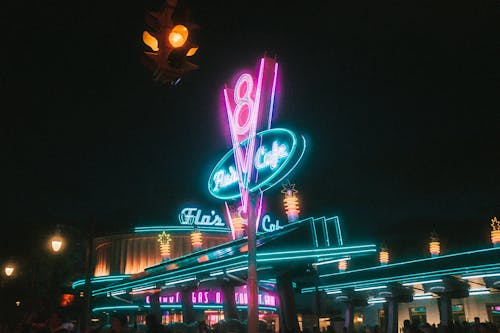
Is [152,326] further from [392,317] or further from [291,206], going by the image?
[392,317]

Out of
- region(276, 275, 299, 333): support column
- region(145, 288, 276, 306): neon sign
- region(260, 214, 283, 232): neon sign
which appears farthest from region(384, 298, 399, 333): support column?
region(260, 214, 283, 232): neon sign

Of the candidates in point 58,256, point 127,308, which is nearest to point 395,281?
point 127,308

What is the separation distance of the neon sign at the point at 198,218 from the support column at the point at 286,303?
2844cm

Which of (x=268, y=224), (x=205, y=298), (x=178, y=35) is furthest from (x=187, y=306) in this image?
(x=268, y=224)

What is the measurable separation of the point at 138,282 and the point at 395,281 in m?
13.9

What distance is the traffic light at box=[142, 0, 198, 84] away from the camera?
549 cm

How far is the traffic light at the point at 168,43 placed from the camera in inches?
216

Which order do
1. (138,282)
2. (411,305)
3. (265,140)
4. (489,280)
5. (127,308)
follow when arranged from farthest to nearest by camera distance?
(127,308), (411,305), (138,282), (489,280), (265,140)

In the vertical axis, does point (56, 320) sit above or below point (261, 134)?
below

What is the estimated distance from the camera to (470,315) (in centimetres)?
3147

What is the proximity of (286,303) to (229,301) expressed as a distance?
14.3 ft

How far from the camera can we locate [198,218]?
4947 centimetres

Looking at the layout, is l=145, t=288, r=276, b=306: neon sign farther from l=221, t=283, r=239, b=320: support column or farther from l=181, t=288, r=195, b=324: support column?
l=221, t=283, r=239, b=320: support column

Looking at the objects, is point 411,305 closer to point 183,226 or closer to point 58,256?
point 183,226
